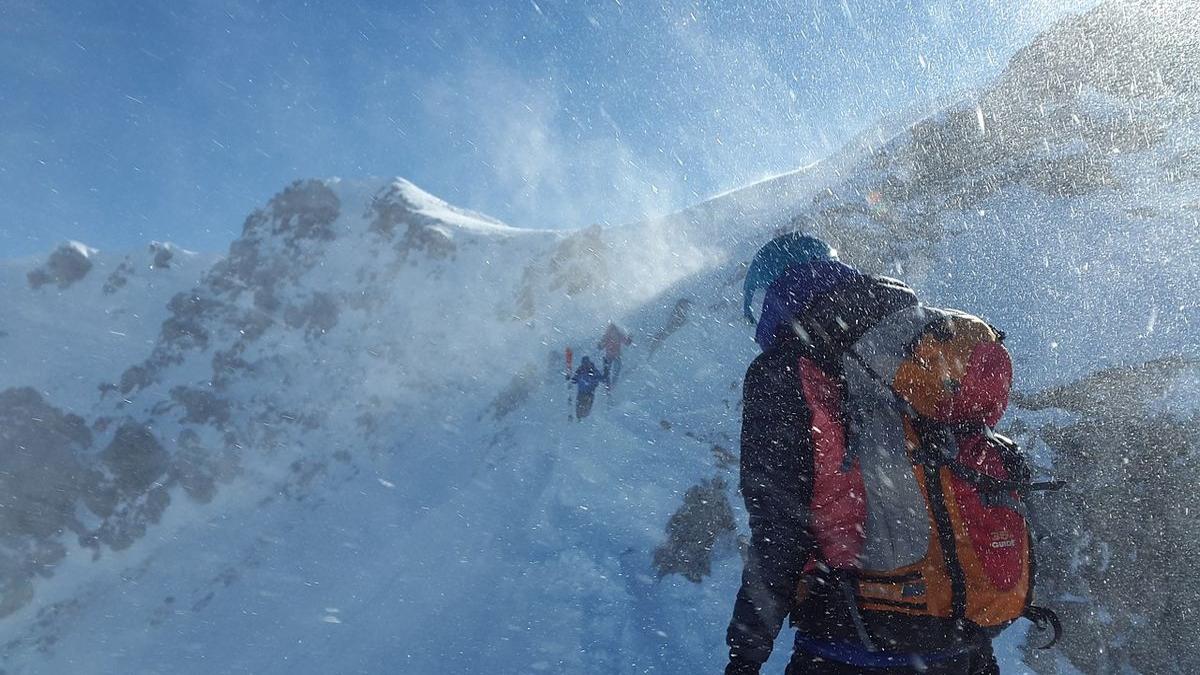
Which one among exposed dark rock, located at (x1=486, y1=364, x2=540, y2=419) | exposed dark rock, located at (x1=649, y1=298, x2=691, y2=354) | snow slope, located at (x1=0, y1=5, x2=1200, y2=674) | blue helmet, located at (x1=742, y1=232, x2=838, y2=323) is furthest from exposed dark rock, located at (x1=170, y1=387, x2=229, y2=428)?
blue helmet, located at (x1=742, y1=232, x2=838, y2=323)

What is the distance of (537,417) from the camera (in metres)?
23.4

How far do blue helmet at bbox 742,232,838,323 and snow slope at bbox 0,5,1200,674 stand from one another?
815 centimetres

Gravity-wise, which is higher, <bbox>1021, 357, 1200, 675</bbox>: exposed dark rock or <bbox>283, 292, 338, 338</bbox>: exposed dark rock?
<bbox>283, 292, 338, 338</bbox>: exposed dark rock

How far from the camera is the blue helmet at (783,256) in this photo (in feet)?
6.91

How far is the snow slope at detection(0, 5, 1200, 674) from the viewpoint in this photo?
12227 millimetres

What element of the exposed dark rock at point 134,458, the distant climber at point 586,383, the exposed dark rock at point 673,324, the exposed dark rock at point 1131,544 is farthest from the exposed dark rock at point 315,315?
the exposed dark rock at point 1131,544

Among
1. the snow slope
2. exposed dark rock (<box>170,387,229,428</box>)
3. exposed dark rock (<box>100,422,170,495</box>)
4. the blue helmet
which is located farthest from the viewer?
exposed dark rock (<box>170,387,229,428</box>)

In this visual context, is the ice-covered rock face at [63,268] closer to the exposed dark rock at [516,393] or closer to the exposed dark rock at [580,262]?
the exposed dark rock at [580,262]

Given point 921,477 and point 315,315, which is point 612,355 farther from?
point 315,315

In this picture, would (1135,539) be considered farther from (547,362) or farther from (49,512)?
(49,512)

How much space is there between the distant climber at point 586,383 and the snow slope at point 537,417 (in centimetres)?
48

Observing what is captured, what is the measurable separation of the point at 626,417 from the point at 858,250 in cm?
1021

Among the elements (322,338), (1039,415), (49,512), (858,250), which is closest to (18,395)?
(49,512)

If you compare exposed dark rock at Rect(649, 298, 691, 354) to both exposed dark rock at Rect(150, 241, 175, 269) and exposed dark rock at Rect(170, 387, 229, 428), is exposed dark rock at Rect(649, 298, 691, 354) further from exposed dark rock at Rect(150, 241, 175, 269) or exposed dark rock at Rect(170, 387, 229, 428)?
exposed dark rock at Rect(150, 241, 175, 269)
